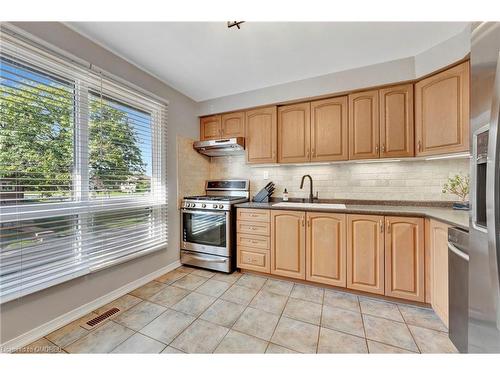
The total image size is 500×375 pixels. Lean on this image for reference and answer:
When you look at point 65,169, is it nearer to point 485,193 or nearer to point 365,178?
point 485,193

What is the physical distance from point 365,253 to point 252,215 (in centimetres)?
125

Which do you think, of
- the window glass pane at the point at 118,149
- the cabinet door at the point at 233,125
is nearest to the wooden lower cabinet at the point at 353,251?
the cabinet door at the point at 233,125

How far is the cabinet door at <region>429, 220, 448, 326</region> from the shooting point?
1497mm

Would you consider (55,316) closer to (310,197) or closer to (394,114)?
(310,197)

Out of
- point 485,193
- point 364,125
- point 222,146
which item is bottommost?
point 485,193

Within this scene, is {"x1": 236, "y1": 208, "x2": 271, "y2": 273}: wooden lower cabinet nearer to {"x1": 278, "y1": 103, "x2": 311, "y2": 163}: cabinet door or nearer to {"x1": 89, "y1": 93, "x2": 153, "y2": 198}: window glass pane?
{"x1": 278, "y1": 103, "x2": 311, "y2": 163}: cabinet door

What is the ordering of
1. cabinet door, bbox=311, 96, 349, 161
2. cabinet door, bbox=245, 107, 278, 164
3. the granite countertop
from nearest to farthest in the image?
the granite countertop, cabinet door, bbox=311, 96, 349, 161, cabinet door, bbox=245, 107, 278, 164

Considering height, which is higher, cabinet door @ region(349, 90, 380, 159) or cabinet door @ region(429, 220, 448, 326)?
cabinet door @ region(349, 90, 380, 159)

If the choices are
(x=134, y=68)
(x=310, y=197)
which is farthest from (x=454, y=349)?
(x=134, y=68)

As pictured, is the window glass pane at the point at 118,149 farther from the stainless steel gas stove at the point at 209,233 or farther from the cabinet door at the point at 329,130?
the cabinet door at the point at 329,130

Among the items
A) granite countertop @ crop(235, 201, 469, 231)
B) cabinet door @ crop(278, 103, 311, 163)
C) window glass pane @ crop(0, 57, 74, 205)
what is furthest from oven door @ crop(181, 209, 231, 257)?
window glass pane @ crop(0, 57, 74, 205)

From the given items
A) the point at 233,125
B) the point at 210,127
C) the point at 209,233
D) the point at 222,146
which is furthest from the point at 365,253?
the point at 210,127

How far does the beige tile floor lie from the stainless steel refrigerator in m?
0.84

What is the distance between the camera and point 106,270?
1908 mm
